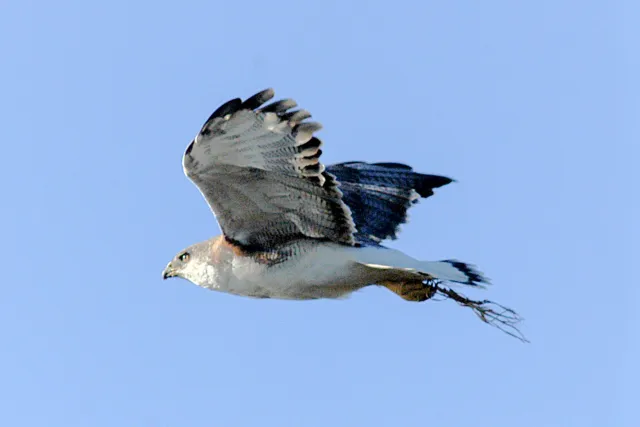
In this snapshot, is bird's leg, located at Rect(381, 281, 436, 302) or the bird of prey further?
bird's leg, located at Rect(381, 281, 436, 302)

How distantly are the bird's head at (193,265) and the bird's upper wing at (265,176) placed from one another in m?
0.38

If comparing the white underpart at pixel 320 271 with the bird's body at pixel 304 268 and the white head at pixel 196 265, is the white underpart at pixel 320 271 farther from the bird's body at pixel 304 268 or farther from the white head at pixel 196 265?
the white head at pixel 196 265

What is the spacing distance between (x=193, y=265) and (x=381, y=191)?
73.9 inches

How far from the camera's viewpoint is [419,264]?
909 cm

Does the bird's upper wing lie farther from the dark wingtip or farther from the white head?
the dark wingtip

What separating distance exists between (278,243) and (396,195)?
151 cm

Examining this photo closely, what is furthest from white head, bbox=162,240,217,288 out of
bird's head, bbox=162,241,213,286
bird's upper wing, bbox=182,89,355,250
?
bird's upper wing, bbox=182,89,355,250

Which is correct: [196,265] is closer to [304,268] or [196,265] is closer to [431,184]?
[304,268]

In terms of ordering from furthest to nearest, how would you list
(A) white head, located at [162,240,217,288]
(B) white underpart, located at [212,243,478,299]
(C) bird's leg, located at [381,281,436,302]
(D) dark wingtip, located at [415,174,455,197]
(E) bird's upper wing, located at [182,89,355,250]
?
(D) dark wingtip, located at [415,174,455,197] → (C) bird's leg, located at [381,281,436,302] → (A) white head, located at [162,240,217,288] → (B) white underpart, located at [212,243,478,299] → (E) bird's upper wing, located at [182,89,355,250]

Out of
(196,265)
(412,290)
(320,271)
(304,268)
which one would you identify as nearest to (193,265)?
(196,265)

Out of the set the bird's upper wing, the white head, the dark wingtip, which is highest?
the dark wingtip

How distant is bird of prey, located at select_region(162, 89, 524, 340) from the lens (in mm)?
8117

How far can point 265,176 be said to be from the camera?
8539mm

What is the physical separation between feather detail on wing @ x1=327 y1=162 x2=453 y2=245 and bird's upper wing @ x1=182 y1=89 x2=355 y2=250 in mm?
990
